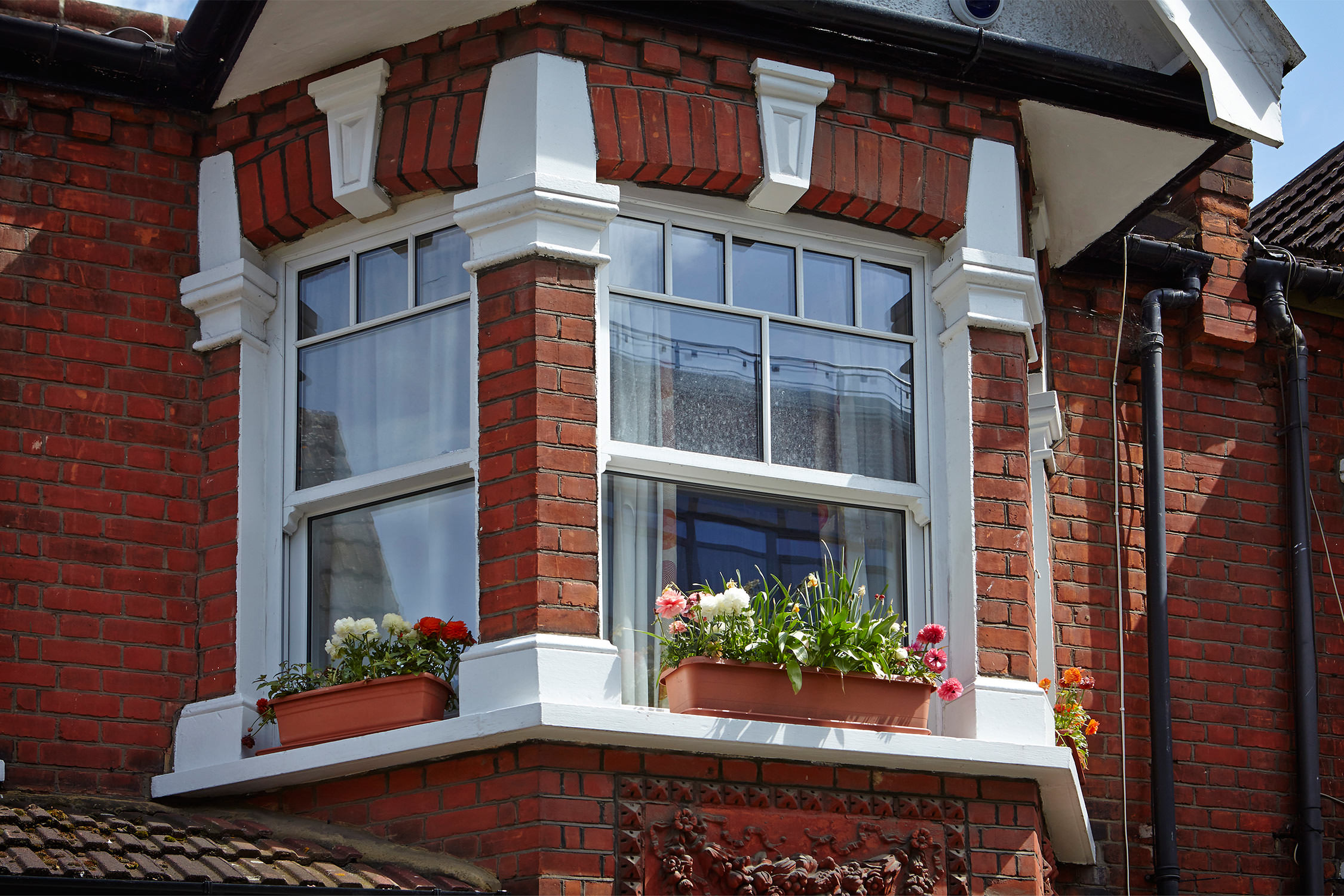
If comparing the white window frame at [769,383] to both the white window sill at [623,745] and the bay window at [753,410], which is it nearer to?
the bay window at [753,410]

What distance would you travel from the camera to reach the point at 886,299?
730 centimetres

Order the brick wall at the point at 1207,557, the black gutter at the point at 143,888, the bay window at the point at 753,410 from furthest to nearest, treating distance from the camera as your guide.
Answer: the brick wall at the point at 1207,557 < the bay window at the point at 753,410 < the black gutter at the point at 143,888

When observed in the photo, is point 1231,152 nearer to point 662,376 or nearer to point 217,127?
point 662,376

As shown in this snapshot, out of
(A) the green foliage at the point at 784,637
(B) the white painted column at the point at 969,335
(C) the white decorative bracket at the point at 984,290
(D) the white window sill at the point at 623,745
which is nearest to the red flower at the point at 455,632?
(D) the white window sill at the point at 623,745

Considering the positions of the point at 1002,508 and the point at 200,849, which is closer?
the point at 200,849

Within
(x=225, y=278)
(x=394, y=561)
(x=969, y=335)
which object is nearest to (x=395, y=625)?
(x=394, y=561)

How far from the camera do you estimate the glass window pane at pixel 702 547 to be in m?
6.54

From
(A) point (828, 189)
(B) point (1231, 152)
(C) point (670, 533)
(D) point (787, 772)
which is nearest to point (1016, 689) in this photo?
(D) point (787, 772)

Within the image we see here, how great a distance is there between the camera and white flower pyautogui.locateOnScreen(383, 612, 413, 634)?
21.2ft

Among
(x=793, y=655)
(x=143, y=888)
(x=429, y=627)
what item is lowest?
(x=143, y=888)

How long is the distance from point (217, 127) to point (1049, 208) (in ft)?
11.8

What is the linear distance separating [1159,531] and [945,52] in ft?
7.44

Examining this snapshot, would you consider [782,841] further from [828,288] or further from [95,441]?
[95,441]

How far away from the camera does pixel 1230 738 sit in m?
7.86
